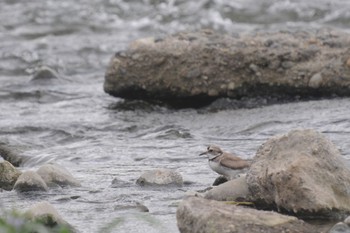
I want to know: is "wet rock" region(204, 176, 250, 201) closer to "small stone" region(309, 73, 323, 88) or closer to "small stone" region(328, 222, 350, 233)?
"small stone" region(328, 222, 350, 233)

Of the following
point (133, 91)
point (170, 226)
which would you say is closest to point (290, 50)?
point (133, 91)

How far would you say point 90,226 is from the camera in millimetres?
4777

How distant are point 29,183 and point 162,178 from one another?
0.75m

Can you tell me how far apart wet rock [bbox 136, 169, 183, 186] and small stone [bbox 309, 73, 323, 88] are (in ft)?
9.08

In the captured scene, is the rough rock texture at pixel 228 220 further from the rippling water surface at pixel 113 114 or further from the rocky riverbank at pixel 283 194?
the rippling water surface at pixel 113 114

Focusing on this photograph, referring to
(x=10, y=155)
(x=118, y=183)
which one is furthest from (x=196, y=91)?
(x=118, y=183)

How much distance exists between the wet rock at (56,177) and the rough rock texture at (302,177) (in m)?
1.33

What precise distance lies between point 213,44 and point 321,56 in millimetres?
954

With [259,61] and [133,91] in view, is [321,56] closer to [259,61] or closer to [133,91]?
[259,61]

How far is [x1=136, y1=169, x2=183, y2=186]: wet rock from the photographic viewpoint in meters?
5.65

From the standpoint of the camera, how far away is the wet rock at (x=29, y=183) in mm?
5551

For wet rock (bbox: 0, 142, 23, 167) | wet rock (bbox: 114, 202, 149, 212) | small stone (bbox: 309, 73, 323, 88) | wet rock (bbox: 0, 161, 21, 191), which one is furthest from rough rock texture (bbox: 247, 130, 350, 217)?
small stone (bbox: 309, 73, 323, 88)

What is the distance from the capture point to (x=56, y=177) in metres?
5.77

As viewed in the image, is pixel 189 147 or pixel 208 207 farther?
pixel 189 147
